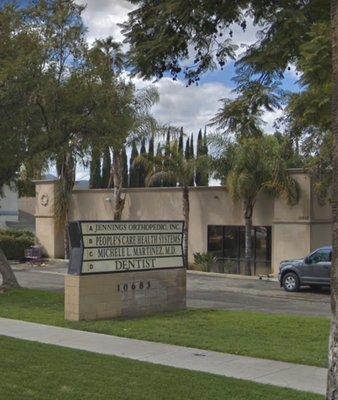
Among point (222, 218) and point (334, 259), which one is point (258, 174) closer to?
point (222, 218)

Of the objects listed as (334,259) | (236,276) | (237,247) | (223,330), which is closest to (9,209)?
(237,247)

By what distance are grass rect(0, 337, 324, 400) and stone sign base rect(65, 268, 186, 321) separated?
157 inches

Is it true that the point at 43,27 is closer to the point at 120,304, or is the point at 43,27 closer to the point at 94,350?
the point at 120,304

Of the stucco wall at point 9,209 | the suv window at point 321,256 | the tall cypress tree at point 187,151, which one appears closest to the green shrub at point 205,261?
the tall cypress tree at point 187,151

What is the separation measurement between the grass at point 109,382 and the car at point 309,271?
14.7 metres

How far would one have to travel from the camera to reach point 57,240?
37188 millimetres

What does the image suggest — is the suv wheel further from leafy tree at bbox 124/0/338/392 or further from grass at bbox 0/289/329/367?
leafy tree at bbox 124/0/338/392

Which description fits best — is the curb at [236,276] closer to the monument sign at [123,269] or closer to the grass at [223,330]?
the monument sign at [123,269]

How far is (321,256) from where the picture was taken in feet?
→ 73.4

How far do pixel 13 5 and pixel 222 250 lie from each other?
1726 cm

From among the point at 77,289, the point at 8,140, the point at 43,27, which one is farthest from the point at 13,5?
the point at 77,289

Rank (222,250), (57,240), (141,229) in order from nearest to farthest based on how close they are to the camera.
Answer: (141,229) → (222,250) → (57,240)

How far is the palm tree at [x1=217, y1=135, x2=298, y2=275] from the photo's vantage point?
27094 mm

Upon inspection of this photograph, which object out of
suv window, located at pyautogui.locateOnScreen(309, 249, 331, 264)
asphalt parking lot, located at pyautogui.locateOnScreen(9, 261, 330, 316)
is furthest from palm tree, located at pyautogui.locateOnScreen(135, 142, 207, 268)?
suv window, located at pyautogui.locateOnScreen(309, 249, 331, 264)
